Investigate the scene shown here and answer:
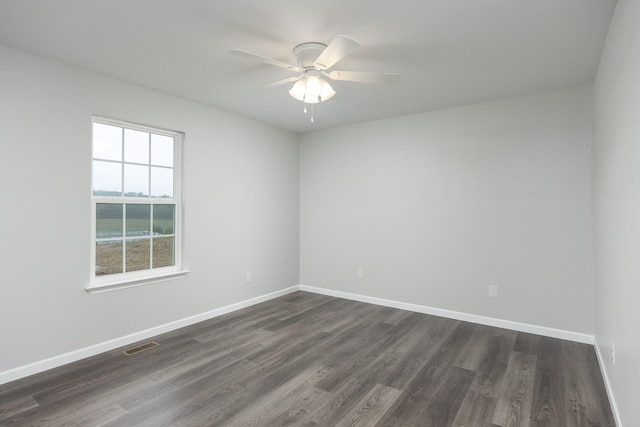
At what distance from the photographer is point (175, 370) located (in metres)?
2.67

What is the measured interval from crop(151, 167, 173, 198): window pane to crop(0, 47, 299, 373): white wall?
19 centimetres

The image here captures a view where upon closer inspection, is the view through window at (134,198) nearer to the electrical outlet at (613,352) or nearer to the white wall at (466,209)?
the white wall at (466,209)

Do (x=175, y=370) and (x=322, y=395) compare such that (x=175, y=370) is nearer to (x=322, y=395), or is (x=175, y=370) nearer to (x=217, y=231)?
(x=322, y=395)

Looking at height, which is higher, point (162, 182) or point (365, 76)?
point (365, 76)

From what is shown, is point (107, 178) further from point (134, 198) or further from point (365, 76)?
point (365, 76)

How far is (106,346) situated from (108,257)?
79 cm

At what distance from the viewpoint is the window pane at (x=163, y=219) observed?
3.51m

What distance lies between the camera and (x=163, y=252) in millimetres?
3602

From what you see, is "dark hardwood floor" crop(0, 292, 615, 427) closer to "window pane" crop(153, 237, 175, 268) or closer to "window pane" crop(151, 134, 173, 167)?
"window pane" crop(153, 237, 175, 268)

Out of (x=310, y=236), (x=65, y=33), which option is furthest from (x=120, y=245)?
(x=310, y=236)

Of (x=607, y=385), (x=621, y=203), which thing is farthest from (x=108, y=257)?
(x=607, y=385)

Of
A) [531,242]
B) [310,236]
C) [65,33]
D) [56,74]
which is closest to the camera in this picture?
[65,33]

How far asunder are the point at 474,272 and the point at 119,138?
3957 millimetres

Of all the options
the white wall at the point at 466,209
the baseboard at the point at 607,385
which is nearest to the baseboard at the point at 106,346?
the white wall at the point at 466,209
